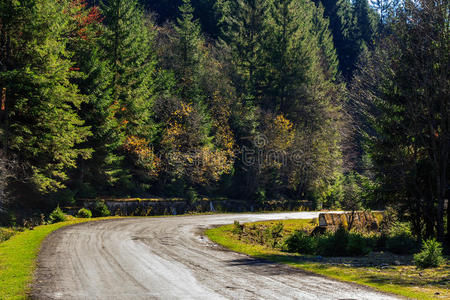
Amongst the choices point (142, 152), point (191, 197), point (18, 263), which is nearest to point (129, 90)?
point (142, 152)

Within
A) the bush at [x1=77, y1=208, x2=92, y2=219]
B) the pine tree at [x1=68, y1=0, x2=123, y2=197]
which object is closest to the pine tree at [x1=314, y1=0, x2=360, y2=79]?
the pine tree at [x1=68, y1=0, x2=123, y2=197]

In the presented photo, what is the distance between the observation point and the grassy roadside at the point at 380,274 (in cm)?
1007

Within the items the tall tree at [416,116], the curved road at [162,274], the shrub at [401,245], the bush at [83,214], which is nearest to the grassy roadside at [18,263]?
the curved road at [162,274]

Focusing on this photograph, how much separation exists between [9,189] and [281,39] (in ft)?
125

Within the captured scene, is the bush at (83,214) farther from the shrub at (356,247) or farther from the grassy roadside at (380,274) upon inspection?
the shrub at (356,247)

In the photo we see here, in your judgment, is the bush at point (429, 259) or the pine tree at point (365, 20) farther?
the pine tree at point (365, 20)

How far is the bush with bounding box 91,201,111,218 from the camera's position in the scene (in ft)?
94.5

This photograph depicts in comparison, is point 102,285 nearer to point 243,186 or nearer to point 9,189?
point 9,189

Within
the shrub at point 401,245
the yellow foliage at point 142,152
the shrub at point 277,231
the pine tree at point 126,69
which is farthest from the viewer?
the pine tree at point 126,69

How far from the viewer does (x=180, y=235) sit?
63.8ft

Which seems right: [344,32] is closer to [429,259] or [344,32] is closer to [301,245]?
[301,245]

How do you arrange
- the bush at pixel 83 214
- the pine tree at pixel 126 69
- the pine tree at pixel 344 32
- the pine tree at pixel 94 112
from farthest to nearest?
the pine tree at pixel 344 32 → the pine tree at pixel 126 69 → the pine tree at pixel 94 112 → the bush at pixel 83 214

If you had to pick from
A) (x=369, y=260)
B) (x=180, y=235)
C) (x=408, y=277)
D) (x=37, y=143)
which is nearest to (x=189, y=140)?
(x=37, y=143)

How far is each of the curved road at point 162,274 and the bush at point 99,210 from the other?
11034 millimetres
